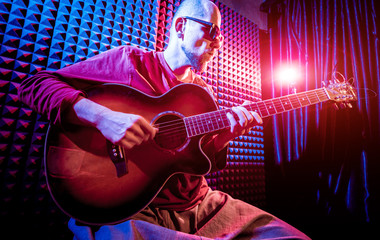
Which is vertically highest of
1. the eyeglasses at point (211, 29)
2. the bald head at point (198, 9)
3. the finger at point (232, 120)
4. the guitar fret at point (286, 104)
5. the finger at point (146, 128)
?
the bald head at point (198, 9)

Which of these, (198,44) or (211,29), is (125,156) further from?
(211,29)

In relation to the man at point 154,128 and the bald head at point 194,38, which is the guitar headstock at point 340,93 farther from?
the bald head at point 194,38

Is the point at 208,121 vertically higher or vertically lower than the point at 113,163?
higher

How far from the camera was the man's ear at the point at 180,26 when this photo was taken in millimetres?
1548

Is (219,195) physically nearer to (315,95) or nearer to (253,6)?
(315,95)

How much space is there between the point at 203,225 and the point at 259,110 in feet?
3.24

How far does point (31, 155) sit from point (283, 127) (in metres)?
3.12

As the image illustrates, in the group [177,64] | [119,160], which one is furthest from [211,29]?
[119,160]

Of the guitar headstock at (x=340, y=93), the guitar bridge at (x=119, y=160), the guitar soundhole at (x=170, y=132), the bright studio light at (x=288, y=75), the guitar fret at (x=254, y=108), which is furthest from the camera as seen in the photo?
the bright studio light at (x=288, y=75)

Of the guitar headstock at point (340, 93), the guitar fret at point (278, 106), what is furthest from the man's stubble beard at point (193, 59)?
the guitar headstock at point (340, 93)

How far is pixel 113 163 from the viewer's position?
955mm

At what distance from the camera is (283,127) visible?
2688mm

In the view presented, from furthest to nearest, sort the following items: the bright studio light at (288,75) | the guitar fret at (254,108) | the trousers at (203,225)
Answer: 1. the bright studio light at (288,75)
2. the guitar fret at (254,108)
3. the trousers at (203,225)

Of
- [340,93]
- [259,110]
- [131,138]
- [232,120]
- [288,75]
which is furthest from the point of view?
→ [288,75]
